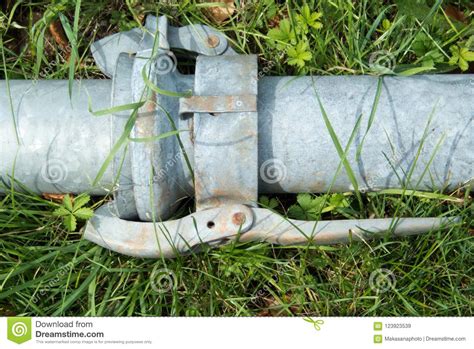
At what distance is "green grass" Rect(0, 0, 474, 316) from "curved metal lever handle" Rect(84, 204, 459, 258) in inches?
5.0

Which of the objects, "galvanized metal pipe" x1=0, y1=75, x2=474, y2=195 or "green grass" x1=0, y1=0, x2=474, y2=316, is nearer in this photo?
"galvanized metal pipe" x1=0, y1=75, x2=474, y2=195

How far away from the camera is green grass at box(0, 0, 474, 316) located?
2314 millimetres

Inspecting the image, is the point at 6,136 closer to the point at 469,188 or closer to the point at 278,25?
the point at 278,25

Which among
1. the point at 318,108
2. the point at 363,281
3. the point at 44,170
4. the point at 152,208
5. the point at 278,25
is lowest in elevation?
the point at 363,281

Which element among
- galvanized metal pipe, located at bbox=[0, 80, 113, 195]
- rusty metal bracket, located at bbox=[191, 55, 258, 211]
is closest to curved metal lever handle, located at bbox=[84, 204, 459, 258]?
rusty metal bracket, located at bbox=[191, 55, 258, 211]

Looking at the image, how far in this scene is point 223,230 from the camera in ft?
6.84

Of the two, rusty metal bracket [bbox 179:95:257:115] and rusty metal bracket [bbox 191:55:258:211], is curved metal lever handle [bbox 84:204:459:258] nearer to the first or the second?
rusty metal bracket [bbox 191:55:258:211]

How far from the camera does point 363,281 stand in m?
2.33

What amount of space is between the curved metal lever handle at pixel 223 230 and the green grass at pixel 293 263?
0.41 ft

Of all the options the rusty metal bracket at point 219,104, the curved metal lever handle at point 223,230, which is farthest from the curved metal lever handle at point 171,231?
the rusty metal bracket at point 219,104

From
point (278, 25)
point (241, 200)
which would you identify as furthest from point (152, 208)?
point (278, 25)

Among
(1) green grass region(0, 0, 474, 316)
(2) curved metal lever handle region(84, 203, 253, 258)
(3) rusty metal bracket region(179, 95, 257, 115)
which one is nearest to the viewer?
(3) rusty metal bracket region(179, 95, 257, 115)

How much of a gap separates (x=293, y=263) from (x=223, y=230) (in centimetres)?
42
